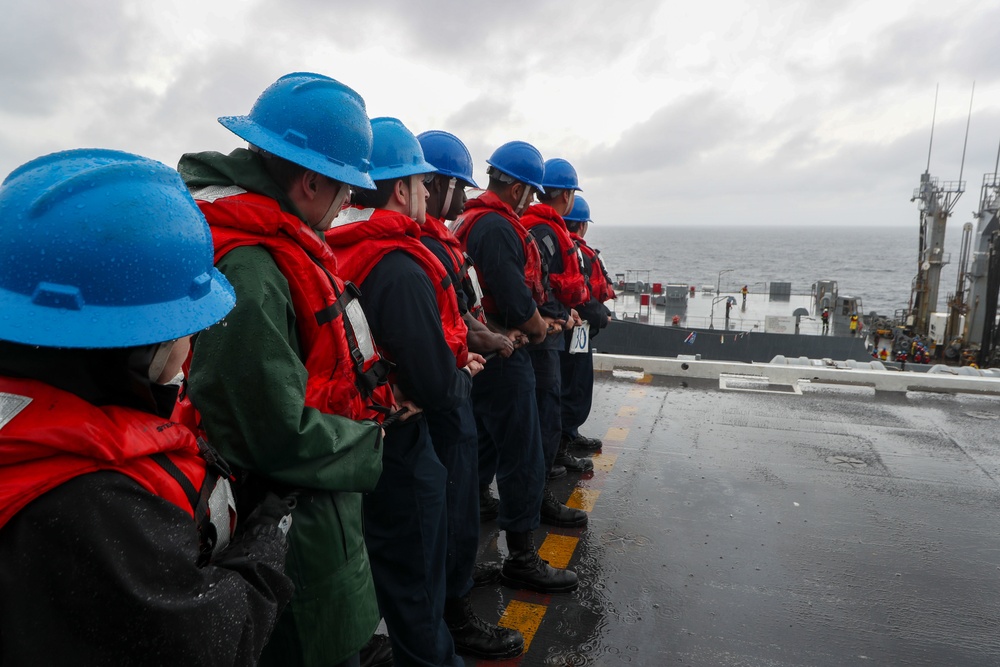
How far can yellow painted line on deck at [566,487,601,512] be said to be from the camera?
4.50m

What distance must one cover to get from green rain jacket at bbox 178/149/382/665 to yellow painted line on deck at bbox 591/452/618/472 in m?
3.49

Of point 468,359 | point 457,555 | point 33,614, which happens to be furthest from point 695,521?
point 33,614

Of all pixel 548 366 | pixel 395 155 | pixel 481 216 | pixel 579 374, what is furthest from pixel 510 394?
pixel 579 374

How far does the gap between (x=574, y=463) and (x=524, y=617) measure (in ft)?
6.58

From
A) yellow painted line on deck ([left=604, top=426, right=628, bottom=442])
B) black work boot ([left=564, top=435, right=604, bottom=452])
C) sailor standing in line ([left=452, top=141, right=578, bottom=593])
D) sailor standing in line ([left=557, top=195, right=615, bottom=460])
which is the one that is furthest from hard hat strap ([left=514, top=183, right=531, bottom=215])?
yellow painted line on deck ([left=604, top=426, right=628, bottom=442])

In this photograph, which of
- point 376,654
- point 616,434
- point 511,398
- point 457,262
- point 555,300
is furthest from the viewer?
point 616,434

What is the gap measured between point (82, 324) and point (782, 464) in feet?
17.3

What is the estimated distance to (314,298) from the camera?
178cm

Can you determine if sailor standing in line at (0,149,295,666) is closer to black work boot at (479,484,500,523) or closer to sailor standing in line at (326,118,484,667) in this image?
sailor standing in line at (326,118,484,667)

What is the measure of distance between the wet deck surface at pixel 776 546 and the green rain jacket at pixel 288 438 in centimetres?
142

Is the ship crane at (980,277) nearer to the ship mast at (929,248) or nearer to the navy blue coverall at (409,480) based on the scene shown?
the ship mast at (929,248)

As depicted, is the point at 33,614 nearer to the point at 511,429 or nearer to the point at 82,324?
the point at 82,324

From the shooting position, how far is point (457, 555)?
2.81 meters

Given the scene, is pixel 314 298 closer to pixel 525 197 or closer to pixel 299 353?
pixel 299 353
